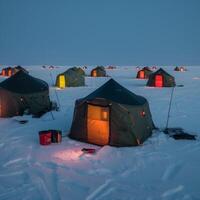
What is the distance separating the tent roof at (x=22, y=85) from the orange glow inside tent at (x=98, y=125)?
789 centimetres

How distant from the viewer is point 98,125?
526 inches

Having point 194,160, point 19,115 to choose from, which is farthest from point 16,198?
point 19,115

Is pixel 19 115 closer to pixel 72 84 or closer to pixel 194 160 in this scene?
pixel 194 160

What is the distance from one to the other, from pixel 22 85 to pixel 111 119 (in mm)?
9676

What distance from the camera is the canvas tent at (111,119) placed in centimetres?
1295

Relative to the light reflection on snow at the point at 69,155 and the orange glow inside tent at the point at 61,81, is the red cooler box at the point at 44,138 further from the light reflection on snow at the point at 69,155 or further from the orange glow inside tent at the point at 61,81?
the orange glow inside tent at the point at 61,81

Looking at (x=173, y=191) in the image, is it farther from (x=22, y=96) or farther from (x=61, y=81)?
(x=61, y=81)

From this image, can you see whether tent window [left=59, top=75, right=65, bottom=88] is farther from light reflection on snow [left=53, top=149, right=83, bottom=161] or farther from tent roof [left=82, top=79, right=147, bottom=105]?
light reflection on snow [left=53, top=149, right=83, bottom=161]

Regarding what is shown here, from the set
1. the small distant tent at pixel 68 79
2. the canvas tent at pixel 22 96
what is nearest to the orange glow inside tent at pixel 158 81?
the small distant tent at pixel 68 79

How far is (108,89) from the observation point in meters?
14.1

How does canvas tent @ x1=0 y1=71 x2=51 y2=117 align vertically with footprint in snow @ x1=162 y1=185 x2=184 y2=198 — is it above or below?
above

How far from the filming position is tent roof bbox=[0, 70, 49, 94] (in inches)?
783

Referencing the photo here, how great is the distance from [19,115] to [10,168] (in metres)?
9.41

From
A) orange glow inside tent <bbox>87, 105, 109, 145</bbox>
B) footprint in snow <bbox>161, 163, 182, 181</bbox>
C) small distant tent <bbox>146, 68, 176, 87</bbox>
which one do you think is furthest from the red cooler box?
small distant tent <bbox>146, 68, 176, 87</bbox>
